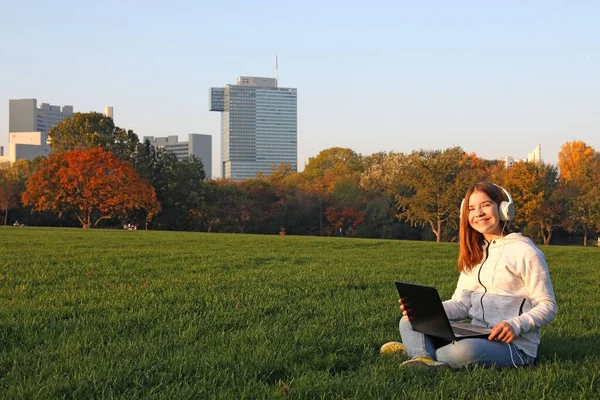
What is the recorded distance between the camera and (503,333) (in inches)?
→ 152

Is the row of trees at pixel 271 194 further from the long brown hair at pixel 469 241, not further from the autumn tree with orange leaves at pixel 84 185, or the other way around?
the long brown hair at pixel 469 241

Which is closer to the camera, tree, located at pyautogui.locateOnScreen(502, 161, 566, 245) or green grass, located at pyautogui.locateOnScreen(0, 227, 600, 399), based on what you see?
green grass, located at pyautogui.locateOnScreen(0, 227, 600, 399)

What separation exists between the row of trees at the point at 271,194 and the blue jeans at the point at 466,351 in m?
42.8

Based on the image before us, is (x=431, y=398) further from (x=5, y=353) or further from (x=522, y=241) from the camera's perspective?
(x=5, y=353)

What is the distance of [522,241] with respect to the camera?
4215 millimetres

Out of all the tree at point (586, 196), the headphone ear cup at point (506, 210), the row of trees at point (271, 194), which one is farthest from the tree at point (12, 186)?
the headphone ear cup at point (506, 210)

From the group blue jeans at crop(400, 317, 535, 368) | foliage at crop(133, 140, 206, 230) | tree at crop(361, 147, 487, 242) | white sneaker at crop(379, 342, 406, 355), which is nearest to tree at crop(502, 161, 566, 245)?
tree at crop(361, 147, 487, 242)

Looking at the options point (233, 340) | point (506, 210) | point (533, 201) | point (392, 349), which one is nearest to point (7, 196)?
point (533, 201)

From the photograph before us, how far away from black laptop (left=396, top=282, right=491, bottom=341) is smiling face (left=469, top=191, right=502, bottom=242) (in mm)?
727

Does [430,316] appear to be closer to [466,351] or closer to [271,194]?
[466,351]

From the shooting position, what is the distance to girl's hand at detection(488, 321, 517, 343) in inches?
151

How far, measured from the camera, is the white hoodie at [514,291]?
397 cm

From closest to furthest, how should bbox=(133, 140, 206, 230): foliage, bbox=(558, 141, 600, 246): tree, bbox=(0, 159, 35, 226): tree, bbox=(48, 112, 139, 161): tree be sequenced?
1. bbox=(558, 141, 600, 246): tree
2. bbox=(0, 159, 35, 226): tree
3. bbox=(133, 140, 206, 230): foliage
4. bbox=(48, 112, 139, 161): tree

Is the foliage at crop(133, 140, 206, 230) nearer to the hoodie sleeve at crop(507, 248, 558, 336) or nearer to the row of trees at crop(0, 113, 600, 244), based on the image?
the row of trees at crop(0, 113, 600, 244)
